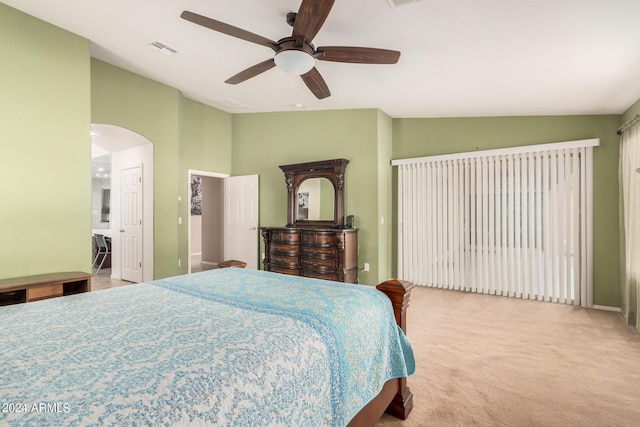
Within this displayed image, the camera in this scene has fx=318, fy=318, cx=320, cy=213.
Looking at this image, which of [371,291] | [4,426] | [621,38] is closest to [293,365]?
[4,426]

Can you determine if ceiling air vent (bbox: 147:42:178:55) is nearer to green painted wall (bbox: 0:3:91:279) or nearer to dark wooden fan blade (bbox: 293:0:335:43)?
green painted wall (bbox: 0:3:91:279)

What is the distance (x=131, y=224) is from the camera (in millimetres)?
5242

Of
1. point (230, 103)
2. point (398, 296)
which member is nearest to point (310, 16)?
point (398, 296)

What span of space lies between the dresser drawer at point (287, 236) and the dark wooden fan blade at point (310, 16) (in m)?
3.09

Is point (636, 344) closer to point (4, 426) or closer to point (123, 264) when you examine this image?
point (4, 426)

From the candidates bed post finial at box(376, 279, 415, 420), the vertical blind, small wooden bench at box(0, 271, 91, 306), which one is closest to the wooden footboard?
bed post finial at box(376, 279, 415, 420)

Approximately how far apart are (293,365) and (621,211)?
4.70 metres

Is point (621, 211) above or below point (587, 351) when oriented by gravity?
above

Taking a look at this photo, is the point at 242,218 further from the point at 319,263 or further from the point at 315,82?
the point at 315,82

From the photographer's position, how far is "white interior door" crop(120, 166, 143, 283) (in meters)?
5.09

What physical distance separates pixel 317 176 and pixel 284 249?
52.8 inches

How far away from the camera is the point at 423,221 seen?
5.33 m

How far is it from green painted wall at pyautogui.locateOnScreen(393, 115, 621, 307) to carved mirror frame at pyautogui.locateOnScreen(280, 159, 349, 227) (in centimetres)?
152

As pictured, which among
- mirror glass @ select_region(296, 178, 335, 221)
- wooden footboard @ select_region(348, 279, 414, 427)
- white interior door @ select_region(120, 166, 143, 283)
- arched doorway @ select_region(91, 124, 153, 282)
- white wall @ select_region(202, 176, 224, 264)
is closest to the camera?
wooden footboard @ select_region(348, 279, 414, 427)
